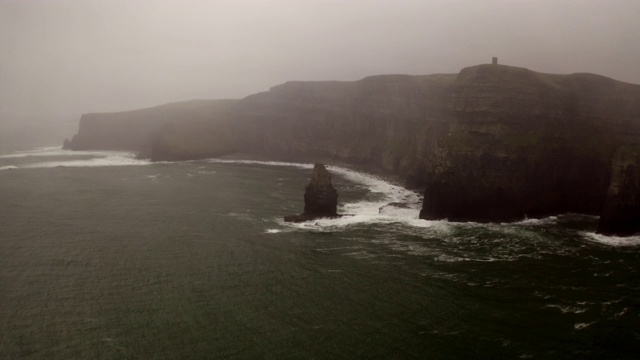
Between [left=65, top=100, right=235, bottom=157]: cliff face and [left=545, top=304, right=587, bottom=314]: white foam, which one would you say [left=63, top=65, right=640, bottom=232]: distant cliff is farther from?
[left=65, top=100, right=235, bottom=157]: cliff face

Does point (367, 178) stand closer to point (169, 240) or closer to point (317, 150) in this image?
point (317, 150)

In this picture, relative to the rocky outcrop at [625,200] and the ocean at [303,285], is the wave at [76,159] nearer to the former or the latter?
the ocean at [303,285]

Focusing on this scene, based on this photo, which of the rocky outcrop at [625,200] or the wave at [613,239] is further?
the rocky outcrop at [625,200]

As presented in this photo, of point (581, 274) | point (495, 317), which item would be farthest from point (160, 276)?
point (581, 274)

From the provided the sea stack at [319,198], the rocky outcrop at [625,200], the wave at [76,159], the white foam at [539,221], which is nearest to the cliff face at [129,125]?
the wave at [76,159]

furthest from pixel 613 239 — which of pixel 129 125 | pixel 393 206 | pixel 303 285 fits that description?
pixel 129 125
